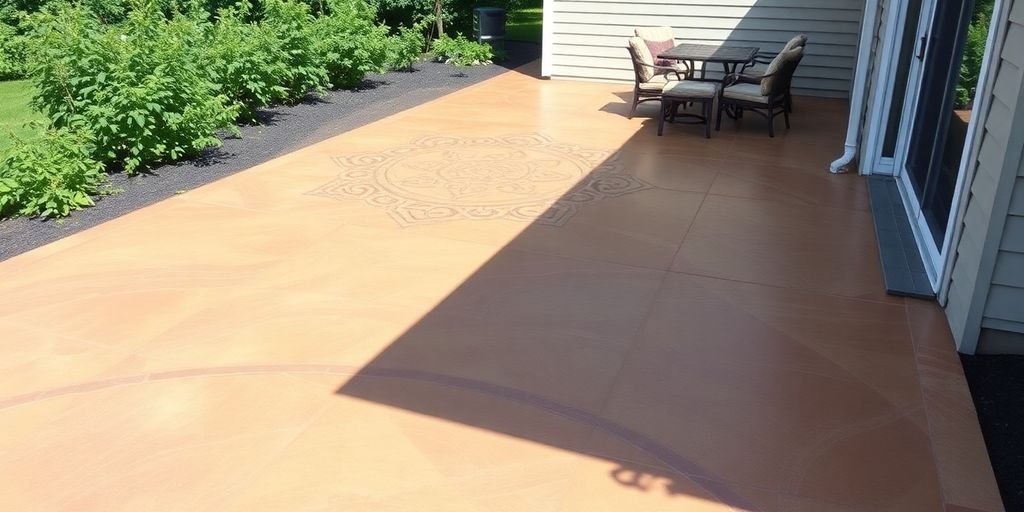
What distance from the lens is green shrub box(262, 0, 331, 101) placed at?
912 centimetres

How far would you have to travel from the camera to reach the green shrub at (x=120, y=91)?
624 centimetres

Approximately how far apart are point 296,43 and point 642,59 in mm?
4017

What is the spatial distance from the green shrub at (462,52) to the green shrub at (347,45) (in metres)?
1.96

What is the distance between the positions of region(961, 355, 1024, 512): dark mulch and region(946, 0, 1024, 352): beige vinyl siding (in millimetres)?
112

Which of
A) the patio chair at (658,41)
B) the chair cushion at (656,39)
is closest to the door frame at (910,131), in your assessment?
the patio chair at (658,41)

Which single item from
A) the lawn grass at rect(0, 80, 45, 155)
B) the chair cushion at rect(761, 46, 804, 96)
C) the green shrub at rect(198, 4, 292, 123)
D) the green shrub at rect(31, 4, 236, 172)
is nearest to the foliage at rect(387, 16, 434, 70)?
the green shrub at rect(198, 4, 292, 123)

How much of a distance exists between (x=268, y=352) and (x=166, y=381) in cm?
46

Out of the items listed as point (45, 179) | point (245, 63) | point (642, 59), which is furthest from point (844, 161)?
point (45, 179)

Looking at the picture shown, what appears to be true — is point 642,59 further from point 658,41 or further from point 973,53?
point 973,53

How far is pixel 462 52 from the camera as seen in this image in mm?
12883

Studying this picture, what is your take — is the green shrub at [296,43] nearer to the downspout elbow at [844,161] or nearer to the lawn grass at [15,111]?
the lawn grass at [15,111]

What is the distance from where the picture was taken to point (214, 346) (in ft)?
12.4

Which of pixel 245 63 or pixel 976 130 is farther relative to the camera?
pixel 245 63

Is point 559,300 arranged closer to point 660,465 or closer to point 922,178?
point 660,465
